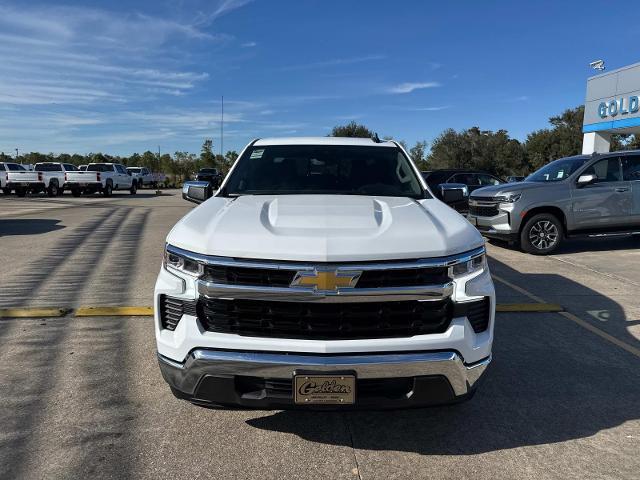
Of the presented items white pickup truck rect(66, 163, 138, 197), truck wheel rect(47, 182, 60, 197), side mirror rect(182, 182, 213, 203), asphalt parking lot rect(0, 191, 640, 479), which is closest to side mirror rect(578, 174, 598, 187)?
asphalt parking lot rect(0, 191, 640, 479)

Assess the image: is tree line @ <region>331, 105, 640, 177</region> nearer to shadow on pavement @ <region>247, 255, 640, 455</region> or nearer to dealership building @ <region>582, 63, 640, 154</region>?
dealership building @ <region>582, 63, 640, 154</region>

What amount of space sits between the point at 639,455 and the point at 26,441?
359cm

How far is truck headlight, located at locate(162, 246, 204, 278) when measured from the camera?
9.23 feet

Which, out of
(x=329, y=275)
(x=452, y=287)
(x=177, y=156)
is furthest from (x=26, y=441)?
(x=177, y=156)

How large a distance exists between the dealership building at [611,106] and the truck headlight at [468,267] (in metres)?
24.5

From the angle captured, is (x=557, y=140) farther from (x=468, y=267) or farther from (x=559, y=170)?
(x=468, y=267)

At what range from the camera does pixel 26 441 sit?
3.07 metres

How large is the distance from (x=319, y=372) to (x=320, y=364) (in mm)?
39

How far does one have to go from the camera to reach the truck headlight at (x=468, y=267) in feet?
9.23

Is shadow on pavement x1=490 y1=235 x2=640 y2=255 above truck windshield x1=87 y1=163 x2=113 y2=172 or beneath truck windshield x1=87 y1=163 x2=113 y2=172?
beneath

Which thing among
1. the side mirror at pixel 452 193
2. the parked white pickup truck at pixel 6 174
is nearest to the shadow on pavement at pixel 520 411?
the side mirror at pixel 452 193

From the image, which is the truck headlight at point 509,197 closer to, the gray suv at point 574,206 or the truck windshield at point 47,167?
the gray suv at point 574,206

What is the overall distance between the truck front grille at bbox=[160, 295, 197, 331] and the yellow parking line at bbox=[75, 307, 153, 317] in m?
2.86

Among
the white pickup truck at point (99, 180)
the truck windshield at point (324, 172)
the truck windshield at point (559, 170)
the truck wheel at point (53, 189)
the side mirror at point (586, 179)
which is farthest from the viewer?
the truck wheel at point (53, 189)
